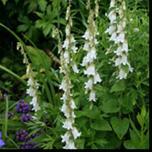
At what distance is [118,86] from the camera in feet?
9.15

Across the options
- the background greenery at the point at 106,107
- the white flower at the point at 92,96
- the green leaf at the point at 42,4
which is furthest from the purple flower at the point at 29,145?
the green leaf at the point at 42,4

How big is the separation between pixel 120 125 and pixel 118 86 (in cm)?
19

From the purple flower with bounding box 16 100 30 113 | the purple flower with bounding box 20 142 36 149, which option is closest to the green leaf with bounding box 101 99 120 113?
the purple flower with bounding box 20 142 36 149

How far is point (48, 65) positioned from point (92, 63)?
646 millimetres

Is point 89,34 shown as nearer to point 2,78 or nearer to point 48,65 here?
point 48,65

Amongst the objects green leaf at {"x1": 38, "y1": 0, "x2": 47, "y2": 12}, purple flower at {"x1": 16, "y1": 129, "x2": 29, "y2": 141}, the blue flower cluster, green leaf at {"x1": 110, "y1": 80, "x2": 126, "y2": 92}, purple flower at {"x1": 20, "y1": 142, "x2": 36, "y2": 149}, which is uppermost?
green leaf at {"x1": 38, "y1": 0, "x2": 47, "y2": 12}

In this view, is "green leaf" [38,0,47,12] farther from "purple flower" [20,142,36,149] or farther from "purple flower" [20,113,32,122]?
"purple flower" [20,142,36,149]

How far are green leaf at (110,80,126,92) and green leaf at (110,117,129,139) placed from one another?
0.16 m

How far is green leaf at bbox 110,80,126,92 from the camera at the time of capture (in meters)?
2.76

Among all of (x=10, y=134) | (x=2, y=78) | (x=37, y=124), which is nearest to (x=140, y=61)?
(x=37, y=124)

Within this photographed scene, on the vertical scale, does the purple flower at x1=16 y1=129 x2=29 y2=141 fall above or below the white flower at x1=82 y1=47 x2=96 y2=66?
below

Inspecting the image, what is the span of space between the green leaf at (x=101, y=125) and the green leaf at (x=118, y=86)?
16 centimetres

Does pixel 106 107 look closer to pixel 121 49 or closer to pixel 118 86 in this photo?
pixel 118 86

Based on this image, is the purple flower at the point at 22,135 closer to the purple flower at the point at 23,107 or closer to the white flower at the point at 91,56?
the purple flower at the point at 23,107
